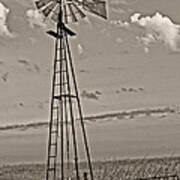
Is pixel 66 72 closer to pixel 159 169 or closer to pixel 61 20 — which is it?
pixel 61 20

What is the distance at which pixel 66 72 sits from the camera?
27.6 m

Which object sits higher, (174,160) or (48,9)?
(48,9)

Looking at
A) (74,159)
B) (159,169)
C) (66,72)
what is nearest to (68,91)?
(66,72)

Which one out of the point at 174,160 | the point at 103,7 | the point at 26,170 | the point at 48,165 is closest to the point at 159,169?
the point at 174,160

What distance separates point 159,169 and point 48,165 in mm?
9202

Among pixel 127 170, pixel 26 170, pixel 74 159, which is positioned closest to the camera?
pixel 74 159

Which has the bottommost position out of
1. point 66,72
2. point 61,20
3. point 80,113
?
point 80,113

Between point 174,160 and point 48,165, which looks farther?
point 174,160

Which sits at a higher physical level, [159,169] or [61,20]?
[61,20]

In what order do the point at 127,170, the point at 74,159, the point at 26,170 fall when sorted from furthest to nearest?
1. the point at 26,170
2. the point at 127,170
3. the point at 74,159

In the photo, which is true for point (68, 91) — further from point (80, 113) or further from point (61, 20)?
point (61, 20)

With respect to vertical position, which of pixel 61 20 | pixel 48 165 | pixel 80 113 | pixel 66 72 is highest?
pixel 61 20

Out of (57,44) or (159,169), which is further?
(159,169)

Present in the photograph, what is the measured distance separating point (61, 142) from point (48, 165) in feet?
4.44
